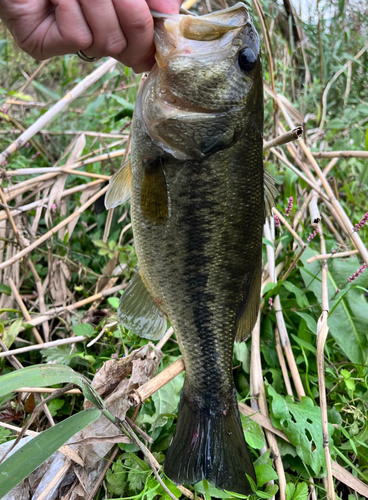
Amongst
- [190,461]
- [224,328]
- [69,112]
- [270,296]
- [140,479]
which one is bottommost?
[140,479]

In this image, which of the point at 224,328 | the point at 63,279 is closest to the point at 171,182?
the point at 224,328

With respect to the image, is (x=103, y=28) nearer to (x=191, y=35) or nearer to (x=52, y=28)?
(x=52, y=28)

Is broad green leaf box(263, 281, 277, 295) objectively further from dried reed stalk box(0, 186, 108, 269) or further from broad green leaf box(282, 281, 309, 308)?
dried reed stalk box(0, 186, 108, 269)

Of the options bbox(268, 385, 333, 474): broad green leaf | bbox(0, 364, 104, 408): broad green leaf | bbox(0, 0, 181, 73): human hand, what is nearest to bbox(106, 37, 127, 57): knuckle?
bbox(0, 0, 181, 73): human hand

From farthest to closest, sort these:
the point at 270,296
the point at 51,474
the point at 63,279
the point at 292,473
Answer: the point at 63,279 < the point at 270,296 < the point at 292,473 < the point at 51,474

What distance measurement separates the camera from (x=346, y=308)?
7.03 ft

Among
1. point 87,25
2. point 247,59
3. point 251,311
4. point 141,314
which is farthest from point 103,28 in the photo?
point 251,311

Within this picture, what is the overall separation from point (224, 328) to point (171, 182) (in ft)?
1.98

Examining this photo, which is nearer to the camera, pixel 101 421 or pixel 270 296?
pixel 101 421

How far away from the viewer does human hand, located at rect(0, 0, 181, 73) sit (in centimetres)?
121

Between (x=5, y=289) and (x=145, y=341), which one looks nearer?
(x=145, y=341)

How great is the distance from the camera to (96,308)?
2.21 meters

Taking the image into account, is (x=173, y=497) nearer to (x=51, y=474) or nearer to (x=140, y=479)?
(x=140, y=479)

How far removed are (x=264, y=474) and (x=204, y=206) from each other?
1098 mm
